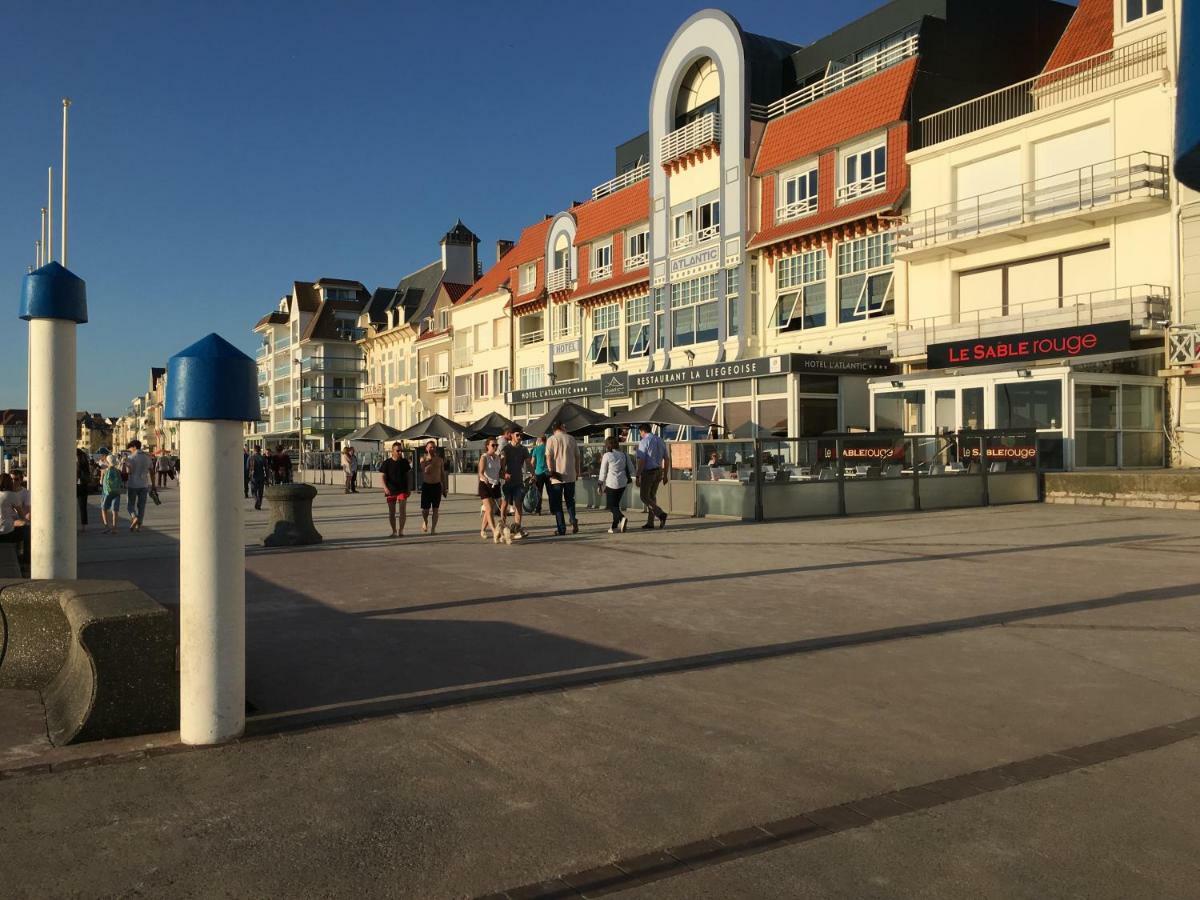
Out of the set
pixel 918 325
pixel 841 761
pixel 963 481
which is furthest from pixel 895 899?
pixel 918 325

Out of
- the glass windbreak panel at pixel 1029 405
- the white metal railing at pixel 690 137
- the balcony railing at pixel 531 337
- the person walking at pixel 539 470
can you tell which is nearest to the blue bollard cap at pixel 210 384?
the person walking at pixel 539 470

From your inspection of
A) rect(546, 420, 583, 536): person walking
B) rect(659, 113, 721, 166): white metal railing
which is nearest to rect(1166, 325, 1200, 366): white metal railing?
rect(546, 420, 583, 536): person walking

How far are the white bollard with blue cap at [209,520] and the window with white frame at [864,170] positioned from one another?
1027 inches

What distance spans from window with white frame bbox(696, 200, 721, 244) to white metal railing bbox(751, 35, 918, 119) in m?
3.39

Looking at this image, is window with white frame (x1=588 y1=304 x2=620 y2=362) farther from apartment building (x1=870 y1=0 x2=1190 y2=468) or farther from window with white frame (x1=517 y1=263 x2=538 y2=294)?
apartment building (x1=870 y1=0 x2=1190 y2=468)

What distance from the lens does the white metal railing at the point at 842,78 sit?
27469 millimetres

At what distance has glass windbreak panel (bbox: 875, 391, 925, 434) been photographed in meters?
24.6

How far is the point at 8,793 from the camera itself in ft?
12.3

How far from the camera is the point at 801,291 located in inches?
1190

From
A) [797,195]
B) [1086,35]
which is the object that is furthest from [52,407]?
[1086,35]

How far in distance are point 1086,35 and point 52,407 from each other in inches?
1091

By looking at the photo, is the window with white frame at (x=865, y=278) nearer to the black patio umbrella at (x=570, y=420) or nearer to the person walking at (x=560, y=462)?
the black patio umbrella at (x=570, y=420)

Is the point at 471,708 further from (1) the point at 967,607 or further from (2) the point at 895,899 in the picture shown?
(1) the point at 967,607

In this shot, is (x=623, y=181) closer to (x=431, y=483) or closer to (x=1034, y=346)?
(x=1034, y=346)
